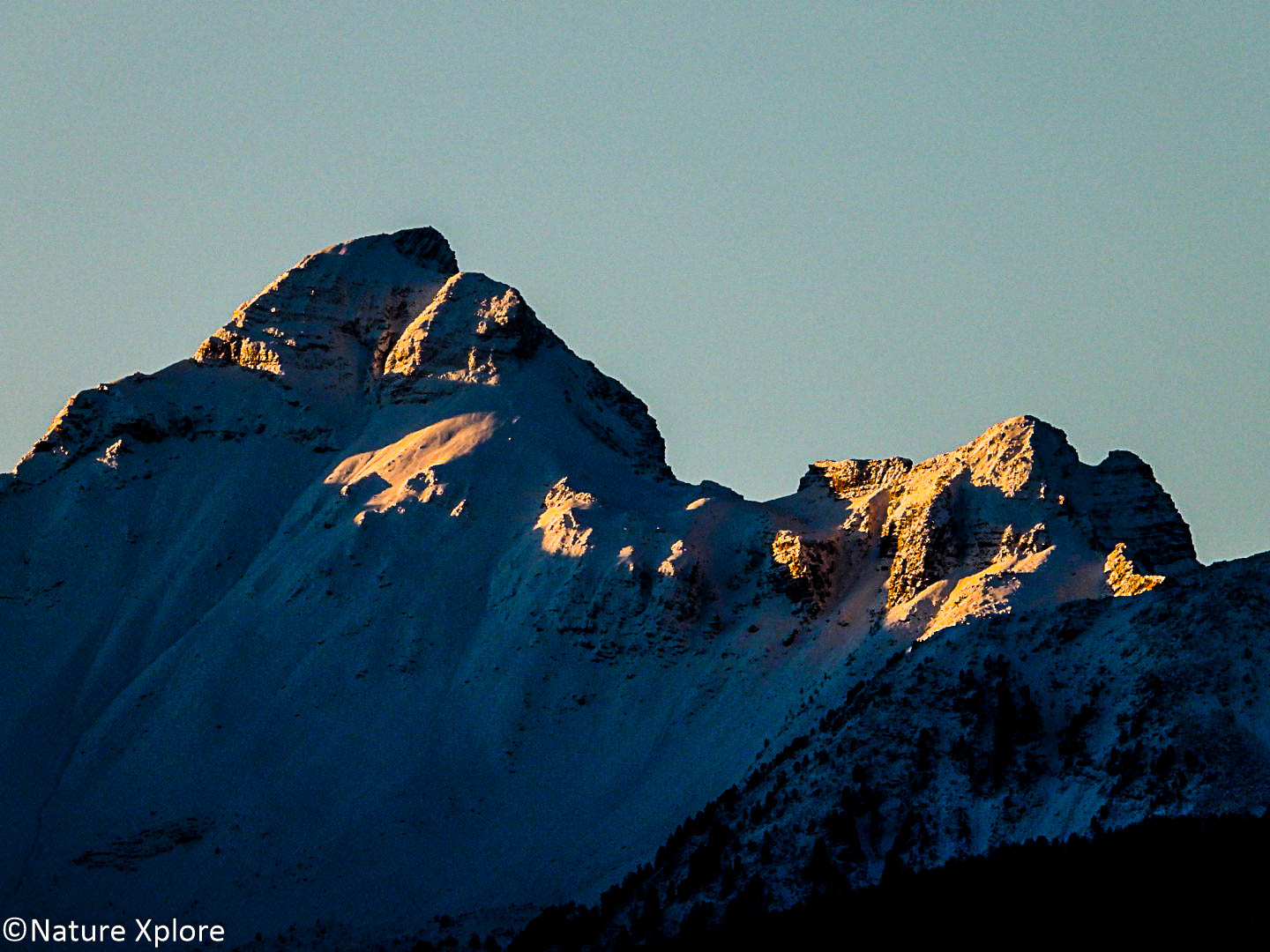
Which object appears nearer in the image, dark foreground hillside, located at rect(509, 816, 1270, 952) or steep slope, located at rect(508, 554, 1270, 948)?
dark foreground hillside, located at rect(509, 816, 1270, 952)

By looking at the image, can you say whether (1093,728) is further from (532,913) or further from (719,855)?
(532,913)

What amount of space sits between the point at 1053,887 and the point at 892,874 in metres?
13.1

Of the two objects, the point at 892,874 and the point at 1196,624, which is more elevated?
the point at 1196,624

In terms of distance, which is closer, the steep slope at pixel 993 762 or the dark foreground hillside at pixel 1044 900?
the dark foreground hillside at pixel 1044 900

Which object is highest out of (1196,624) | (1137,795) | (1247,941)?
(1196,624)

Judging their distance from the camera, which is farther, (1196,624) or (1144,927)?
(1196,624)

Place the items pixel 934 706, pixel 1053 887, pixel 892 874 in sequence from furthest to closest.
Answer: pixel 934 706
pixel 892 874
pixel 1053 887

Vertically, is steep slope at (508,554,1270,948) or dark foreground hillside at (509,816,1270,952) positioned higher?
steep slope at (508,554,1270,948)

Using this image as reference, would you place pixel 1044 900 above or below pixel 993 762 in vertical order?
below

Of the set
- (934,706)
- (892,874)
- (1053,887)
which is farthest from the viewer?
(934,706)

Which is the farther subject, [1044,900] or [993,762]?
[993,762]

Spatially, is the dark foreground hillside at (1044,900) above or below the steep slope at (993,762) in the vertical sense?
below

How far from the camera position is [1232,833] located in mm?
165625

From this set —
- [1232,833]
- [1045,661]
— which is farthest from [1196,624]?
[1232,833]
